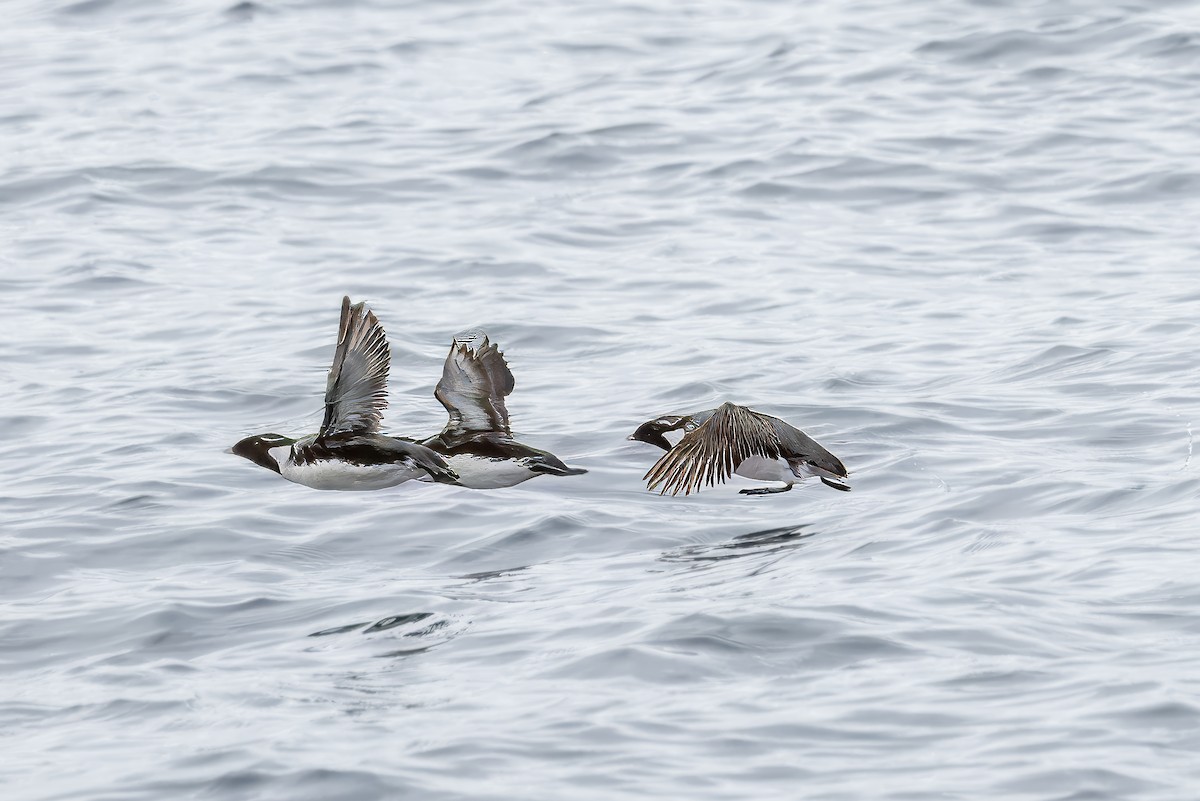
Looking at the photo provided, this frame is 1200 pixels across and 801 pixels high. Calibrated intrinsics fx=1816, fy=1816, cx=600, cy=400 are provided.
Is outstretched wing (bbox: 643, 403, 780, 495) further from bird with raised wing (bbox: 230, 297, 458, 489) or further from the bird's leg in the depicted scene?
bird with raised wing (bbox: 230, 297, 458, 489)

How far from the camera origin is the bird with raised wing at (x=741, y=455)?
34.6 ft

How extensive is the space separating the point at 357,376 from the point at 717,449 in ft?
6.93

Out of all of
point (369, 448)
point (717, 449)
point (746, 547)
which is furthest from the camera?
point (717, 449)

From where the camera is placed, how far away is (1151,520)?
977cm

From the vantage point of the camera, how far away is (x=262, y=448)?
10617 millimetres

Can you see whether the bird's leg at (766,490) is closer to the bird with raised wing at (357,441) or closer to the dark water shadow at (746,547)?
the dark water shadow at (746,547)

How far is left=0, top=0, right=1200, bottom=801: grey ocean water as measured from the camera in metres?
7.50

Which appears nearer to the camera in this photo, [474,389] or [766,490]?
[766,490]

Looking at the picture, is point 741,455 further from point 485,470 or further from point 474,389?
point 474,389

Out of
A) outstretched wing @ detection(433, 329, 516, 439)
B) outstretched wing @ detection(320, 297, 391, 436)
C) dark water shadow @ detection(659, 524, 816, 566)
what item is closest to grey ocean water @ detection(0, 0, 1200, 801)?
dark water shadow @ detection(659, 524, 816, 566)

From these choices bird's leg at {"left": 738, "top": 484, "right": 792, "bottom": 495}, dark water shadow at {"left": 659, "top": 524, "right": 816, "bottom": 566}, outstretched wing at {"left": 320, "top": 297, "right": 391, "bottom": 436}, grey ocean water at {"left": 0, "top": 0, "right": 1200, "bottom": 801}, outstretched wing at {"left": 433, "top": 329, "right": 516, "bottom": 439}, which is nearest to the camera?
grey ocean water at {"left": 0, "top": 0, "right": 1200, "bottom": 801}

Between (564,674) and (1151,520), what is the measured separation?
3.61 metres

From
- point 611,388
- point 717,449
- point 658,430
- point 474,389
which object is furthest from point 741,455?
point 611,388

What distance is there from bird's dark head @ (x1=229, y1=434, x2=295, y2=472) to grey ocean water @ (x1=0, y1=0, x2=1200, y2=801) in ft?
1.42
